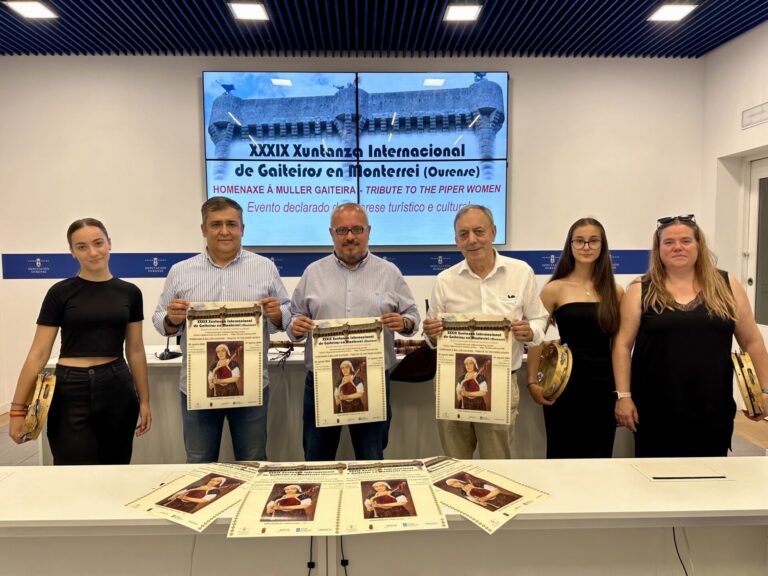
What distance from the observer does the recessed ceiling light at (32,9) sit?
153 inches

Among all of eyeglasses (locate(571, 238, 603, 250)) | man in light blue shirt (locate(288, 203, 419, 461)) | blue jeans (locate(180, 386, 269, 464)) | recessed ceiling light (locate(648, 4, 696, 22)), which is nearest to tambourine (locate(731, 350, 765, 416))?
eyeglasses (locate(571, 238, 603, 250))

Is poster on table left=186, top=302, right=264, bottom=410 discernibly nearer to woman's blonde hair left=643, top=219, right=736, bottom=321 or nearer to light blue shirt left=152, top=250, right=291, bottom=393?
light blue shirt left=152, top=250, right=291, bottom=393

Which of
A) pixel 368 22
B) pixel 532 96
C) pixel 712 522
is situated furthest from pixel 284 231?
pixel 712 522

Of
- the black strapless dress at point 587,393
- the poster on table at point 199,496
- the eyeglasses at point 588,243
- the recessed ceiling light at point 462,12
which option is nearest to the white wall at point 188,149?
the recessed ceiling light at point 462,12

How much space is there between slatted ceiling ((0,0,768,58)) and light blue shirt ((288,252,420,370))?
2.79 metres

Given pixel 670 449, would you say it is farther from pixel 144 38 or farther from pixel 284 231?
pixel 144 38

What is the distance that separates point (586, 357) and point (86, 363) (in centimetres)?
240

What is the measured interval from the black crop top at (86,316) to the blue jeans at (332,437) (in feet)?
3.15

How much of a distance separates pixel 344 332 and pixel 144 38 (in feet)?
14.0

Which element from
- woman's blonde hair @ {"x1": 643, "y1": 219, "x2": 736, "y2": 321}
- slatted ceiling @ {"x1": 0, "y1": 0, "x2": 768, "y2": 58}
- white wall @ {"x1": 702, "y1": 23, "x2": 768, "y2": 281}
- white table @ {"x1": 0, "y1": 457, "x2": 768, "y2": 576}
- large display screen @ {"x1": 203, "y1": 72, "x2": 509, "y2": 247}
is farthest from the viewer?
large display screen @ {"x1": 203, "y1": 72, "x2": 509, "y2": 247}

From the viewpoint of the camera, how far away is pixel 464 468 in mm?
1580

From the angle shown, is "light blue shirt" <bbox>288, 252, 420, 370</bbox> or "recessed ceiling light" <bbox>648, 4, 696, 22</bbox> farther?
"recessed ceiling light" <bbox>648, 4, 696, 22</bbox>

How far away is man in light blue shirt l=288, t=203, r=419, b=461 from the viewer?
7.53 feet

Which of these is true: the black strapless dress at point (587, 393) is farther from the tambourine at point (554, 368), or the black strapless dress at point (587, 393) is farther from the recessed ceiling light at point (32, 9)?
the recessed ceiling light at point (32, 9)
